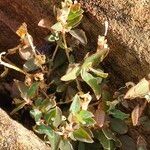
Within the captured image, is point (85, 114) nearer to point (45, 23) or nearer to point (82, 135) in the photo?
point (82, 135)

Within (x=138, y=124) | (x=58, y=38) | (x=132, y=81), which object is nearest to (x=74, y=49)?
(x=58, y=38)

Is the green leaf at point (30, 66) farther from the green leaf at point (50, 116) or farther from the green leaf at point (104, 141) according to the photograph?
the green leaf at point (104, 141)

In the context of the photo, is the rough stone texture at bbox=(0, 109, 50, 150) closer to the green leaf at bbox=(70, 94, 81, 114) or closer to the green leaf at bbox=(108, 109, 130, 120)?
the green leaf at bbox=(70, 94, 81, 114)

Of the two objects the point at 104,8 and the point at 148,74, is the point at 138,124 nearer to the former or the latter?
the point at 148,74

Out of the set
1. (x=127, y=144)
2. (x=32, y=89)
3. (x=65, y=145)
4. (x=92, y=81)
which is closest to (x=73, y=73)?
(x=92, y=81)

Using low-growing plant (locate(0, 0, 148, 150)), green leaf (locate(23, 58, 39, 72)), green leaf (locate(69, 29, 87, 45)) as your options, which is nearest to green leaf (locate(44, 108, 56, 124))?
low-growing plant (locate(0, 0, 148, 150))

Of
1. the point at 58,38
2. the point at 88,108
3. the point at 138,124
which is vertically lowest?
the point at 138,124

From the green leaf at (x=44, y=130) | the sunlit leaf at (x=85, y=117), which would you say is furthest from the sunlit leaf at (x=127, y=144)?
the green leaf at (x=44, y=130)
